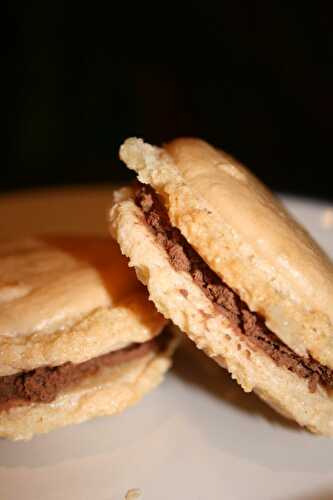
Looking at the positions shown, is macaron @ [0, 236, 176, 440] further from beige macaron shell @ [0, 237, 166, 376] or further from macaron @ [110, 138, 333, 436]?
macaron @ [110, 138, 333, 436]

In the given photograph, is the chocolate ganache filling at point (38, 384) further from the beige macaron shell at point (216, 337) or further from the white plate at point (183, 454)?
the beige macaron shell at point (216, 337)

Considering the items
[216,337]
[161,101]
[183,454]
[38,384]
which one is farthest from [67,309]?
[161,101]

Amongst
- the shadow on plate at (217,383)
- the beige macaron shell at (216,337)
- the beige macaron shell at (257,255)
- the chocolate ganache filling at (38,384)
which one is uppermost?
the beige macaron shell at (257,255)

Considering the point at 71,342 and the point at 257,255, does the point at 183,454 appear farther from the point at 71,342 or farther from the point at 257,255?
the point at 257,255

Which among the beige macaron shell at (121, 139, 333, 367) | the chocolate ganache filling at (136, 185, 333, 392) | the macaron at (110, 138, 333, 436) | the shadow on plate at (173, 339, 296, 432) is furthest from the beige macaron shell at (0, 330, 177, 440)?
the beige macaron shell at (121, 139, 333, 367)

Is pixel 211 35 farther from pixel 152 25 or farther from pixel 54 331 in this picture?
pixel 54 331

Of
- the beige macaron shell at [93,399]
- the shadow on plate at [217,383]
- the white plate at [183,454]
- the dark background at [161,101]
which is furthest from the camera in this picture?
the dark background at [161,101]

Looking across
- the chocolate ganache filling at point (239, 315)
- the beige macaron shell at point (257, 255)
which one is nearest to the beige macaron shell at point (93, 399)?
the chocolate ganache filling at point (239, 315)
